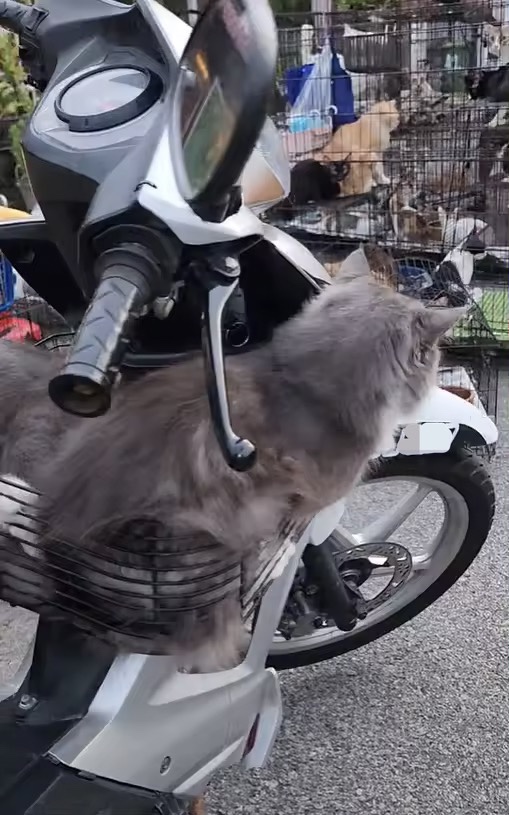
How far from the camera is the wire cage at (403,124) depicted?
3.44 m

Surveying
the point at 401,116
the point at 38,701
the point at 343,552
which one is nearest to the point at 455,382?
the point at 343,552

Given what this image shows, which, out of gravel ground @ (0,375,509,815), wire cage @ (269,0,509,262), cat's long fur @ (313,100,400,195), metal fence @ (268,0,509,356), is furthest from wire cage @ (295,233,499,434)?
cat's long fur @ (313,100,400,195)

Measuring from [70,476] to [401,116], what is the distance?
339 centimetres

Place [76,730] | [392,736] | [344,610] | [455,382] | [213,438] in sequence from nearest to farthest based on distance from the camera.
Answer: [213,438], [76,730], [344,610], [392,736], [455,382]

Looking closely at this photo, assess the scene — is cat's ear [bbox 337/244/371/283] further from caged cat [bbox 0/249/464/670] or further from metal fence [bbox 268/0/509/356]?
metal fence [bbox 268/0/509/356]

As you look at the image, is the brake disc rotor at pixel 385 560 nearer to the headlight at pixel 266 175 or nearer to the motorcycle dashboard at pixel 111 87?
the headlight at pixel 266 175

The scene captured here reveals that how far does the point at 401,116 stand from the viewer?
3740 millimetres

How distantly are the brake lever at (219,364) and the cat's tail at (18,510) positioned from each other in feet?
0.75

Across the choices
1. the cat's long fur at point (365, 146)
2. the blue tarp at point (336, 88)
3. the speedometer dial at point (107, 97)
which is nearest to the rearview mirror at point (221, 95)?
the speedometer dial at point (107, 97)

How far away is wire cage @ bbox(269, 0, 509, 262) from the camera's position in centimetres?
344

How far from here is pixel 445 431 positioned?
1.27 m

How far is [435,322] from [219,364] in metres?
0.26

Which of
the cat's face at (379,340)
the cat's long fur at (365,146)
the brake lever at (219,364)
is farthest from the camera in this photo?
the cat's long fur at (365,146)

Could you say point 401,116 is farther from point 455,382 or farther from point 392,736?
point 392,736
